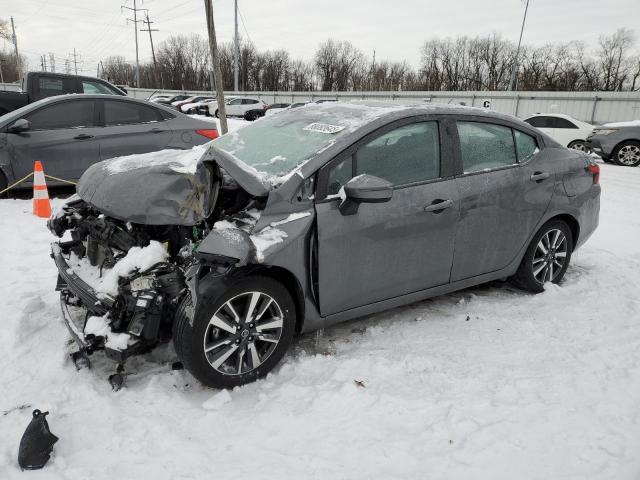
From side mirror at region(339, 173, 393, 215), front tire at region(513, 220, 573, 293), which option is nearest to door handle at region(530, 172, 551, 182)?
front tire at region(513, 220, 573, 293)

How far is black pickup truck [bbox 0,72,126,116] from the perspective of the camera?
9172mm

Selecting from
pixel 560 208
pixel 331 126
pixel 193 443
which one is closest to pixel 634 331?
pixel 560 208

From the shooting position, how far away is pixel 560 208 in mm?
4266

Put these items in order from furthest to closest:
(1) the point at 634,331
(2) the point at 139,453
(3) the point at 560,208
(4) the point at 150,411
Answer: (3) the point at 560,208 → (1) the point at 634,331 → (4) the point at 150,411 → (2) the point at 139,453

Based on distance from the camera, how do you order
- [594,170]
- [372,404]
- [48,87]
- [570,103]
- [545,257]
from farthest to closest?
1. [570,103]
2. [48,87]
3. [594,170]
4. [545,257]
5. [372,404]

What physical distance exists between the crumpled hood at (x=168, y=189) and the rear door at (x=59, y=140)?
4.14 meters

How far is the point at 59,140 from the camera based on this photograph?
700 cm

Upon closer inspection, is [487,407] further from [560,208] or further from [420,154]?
[560,208]

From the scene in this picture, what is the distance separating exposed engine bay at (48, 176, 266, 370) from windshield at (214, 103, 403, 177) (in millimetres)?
313

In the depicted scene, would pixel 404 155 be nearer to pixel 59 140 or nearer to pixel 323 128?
pixel 323 128

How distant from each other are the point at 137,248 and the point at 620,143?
15.0 metres

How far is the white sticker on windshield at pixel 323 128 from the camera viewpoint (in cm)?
330

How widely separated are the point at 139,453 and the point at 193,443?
0.26 metres

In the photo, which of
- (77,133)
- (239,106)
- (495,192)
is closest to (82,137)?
(77,133)
